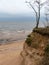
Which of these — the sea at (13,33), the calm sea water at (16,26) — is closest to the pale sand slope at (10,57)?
the sea at (13,33)

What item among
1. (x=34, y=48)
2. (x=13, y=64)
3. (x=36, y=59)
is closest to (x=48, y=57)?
(x=36, y=59)

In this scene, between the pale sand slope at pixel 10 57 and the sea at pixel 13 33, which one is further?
the sea at pixel 13 33

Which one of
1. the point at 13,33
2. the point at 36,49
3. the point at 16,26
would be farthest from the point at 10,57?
the point at 16,26

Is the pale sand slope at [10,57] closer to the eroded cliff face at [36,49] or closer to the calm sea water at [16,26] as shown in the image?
the eroded cliff face at [36,49]

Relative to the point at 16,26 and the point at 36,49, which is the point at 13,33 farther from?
the point at 36,49

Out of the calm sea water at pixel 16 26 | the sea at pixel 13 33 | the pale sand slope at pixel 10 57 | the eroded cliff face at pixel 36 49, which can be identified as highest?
the eroded cliff face at pixel 36 49

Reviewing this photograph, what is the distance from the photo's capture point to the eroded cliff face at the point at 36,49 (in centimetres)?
1471

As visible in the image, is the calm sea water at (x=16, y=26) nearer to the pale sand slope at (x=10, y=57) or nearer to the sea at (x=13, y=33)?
the sea at (x=13, y=33)

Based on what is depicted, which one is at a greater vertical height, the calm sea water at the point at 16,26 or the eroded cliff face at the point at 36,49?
the eroded cliff face at the point at 36,49

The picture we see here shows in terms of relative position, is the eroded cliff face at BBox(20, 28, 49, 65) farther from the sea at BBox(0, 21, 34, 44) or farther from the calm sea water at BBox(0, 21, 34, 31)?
the calm sea water at BBox(0, 21, 34, 31)

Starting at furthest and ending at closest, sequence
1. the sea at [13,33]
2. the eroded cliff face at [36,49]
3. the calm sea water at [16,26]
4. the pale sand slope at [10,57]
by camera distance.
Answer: the calm sea water at [16,26]
the sea at [13,33]
the pale sand slope at [10,57]
the eroded cliff face at [36,49]

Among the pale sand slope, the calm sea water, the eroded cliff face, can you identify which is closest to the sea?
the calm sea water

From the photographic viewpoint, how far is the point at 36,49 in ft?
51.1

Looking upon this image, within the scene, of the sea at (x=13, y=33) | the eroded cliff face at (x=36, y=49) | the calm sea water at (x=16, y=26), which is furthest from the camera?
the calm sea water at (x=16, y=26)
